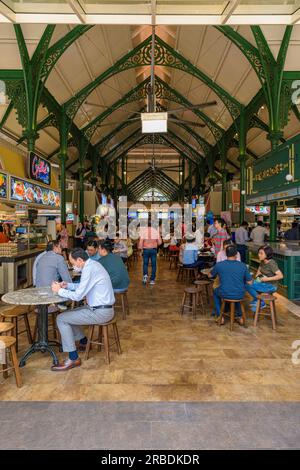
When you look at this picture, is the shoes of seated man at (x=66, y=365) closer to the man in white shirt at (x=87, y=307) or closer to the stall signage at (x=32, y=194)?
the man in white shirt at (x=87, y=307)

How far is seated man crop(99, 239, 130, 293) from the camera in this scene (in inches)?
175

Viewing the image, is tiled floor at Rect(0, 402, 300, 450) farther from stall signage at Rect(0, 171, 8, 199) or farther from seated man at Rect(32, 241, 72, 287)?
stall signage at Rect(0, 171, 8, 199)

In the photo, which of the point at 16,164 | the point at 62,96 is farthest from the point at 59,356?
the point at 62,96

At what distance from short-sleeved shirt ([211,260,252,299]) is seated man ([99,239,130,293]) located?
135 centimetres

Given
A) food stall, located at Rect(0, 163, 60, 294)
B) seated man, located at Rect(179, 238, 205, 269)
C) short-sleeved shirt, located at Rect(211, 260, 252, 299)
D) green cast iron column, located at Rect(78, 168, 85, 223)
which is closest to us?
short-sleeved shirt, located at Rect(211, 260, 252, 299)

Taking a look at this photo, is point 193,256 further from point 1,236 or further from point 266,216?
point 266,216

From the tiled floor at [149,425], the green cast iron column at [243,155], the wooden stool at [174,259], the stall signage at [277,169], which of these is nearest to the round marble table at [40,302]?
the tiled floor at [149,425]

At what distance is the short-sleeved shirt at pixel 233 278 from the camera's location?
4.18 meters

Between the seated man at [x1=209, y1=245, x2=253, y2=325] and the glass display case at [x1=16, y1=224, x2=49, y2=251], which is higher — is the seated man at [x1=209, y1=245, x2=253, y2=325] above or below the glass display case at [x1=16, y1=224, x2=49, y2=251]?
below

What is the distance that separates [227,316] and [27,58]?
6343 millimetres

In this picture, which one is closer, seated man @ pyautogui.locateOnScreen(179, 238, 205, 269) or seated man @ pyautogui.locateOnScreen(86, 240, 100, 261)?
seated man @ pyautogui.locateOnScreen(86, 240, 100, 261)

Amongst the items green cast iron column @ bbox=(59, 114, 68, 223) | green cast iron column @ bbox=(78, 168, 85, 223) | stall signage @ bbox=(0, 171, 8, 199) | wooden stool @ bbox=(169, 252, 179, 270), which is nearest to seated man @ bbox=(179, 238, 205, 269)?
wooden stool @ bbox=(169, 252, 179, 270)

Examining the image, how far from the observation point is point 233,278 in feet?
13.7

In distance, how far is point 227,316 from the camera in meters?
4.84
